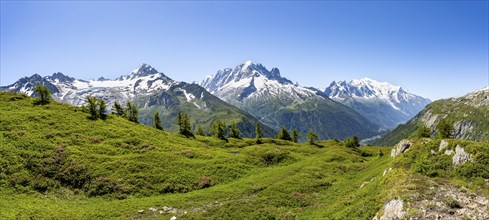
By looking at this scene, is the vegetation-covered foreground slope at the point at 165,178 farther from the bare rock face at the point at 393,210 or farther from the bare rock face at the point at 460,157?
the bare rock face at the point at 460,157

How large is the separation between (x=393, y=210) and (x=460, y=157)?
49.9 feet

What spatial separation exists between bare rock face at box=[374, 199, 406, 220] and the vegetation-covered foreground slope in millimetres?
731

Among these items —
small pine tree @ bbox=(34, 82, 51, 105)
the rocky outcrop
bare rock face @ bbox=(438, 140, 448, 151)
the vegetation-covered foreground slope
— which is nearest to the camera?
the rocky outcrop

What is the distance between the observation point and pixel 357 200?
37.6 m

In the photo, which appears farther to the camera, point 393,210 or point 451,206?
point 393,210

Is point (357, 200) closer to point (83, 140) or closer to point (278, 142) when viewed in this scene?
point (83, 140)

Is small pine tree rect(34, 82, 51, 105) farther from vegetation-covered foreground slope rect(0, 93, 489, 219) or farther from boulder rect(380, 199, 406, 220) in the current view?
boulder rect(380, 199, 406, 220)

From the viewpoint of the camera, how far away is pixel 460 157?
3691 cm

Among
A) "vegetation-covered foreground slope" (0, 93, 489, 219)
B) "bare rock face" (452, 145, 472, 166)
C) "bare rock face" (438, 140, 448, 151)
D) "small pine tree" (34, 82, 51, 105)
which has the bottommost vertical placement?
"vegetation-covered foreground slope" (0, 93, 489, 219)

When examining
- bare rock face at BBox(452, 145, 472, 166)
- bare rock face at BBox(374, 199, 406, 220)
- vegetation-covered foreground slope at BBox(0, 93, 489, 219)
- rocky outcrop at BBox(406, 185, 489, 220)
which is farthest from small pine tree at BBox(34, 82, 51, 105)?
bare rock face at BBox(452, 145, 472, 166)

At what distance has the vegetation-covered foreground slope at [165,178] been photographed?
123 ft

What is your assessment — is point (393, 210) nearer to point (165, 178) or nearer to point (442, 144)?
point (442, 144)

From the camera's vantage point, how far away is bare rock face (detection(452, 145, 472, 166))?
119ft

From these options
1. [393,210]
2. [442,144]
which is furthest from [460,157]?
[393,210]
